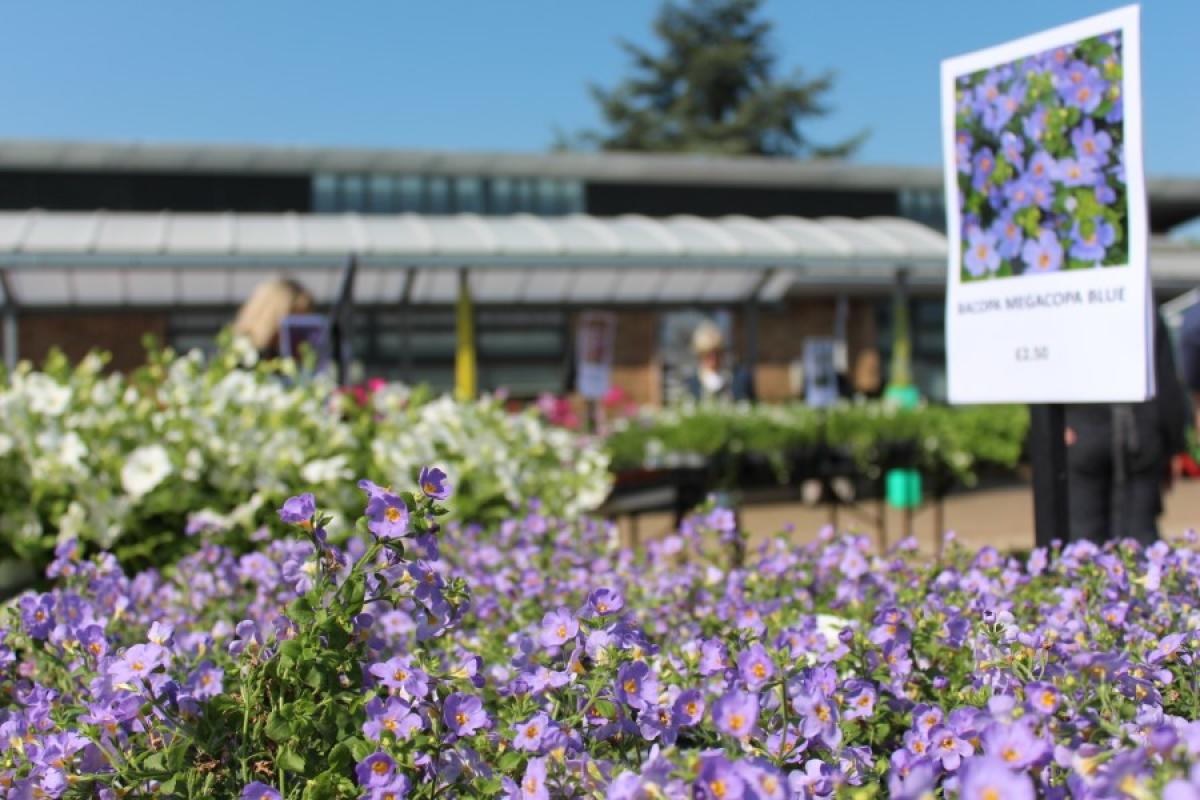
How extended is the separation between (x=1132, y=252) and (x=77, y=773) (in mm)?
2290

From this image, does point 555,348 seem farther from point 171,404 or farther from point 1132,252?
point 1132,252

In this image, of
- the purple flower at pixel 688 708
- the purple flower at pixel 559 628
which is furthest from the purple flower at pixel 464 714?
the purple flower at pixel 688 708

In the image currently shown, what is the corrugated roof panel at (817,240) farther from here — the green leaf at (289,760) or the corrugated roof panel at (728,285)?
the green leaf at (289,760)

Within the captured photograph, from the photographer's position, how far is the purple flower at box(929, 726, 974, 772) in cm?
121

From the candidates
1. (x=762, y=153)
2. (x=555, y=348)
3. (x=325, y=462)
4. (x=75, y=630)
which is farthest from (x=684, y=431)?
(x=762, y=153)

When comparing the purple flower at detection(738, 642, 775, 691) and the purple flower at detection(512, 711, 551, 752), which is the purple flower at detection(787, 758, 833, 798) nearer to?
the purple flower at detection(738, 642, 775, 691)

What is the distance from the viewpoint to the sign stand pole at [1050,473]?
2.80 m

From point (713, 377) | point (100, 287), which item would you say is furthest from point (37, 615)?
point (100, 287)

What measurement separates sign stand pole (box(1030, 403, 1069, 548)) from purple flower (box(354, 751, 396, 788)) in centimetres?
206

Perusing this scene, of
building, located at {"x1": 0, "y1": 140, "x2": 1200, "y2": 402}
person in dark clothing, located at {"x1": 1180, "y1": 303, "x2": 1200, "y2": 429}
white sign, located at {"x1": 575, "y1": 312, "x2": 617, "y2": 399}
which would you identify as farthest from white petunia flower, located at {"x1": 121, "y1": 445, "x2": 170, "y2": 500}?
building, located at {"x1": 0, "y1": 140, "x2": 1200, "y2": 402}

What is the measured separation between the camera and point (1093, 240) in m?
2.58

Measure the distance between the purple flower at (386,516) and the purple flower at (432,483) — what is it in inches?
1.5

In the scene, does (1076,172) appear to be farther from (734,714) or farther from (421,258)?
(421,258)

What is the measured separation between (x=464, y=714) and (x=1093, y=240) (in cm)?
197
